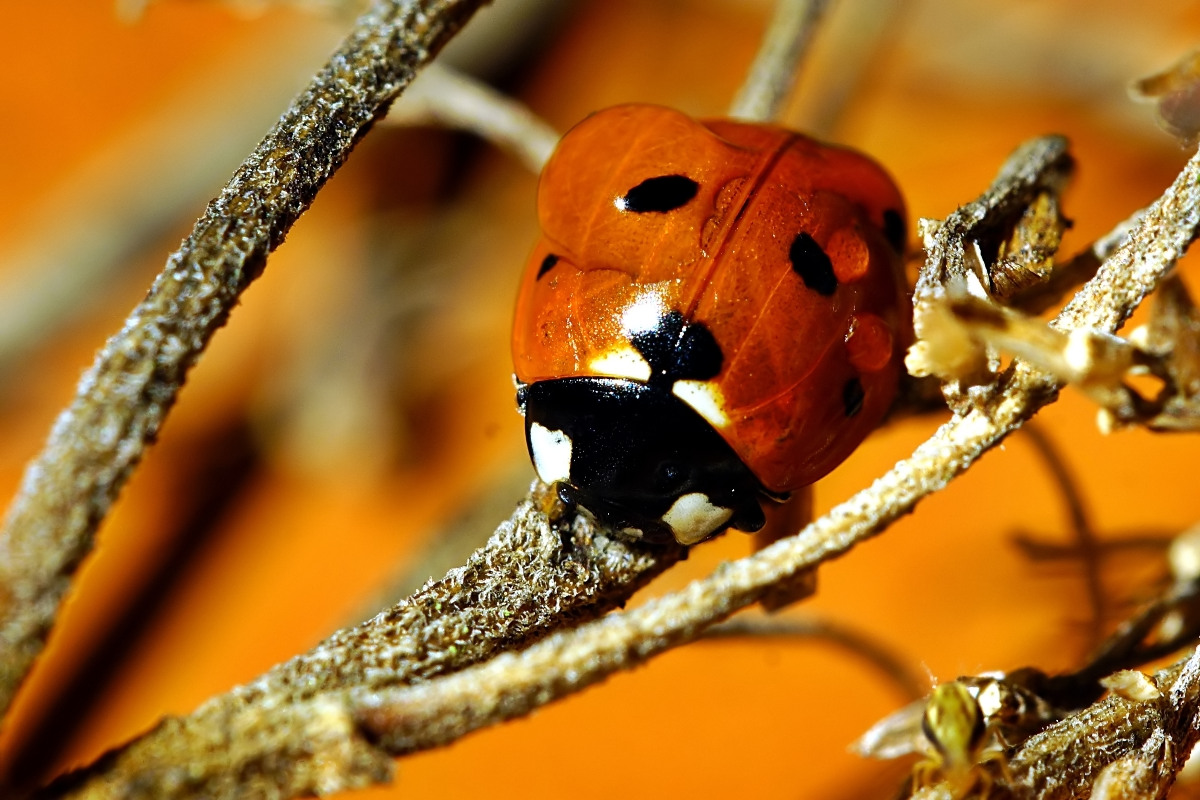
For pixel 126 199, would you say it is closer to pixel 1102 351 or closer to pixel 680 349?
pixel 680 349

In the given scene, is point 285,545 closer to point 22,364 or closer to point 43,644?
point 22,364

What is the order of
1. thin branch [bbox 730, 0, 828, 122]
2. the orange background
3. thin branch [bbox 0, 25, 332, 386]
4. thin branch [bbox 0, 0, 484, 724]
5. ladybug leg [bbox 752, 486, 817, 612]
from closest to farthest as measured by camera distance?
thin branch [bbox 0, 0, 484, 724], ladybug leg [bbox 752, 486, 817, 612], thin branch [bbox 730, 0, 828, 122], the orange background, thin branch [bbox 0, 25, 332, 386]

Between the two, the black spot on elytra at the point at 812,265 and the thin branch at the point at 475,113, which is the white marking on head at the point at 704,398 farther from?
the thin branch at the point at 475,113

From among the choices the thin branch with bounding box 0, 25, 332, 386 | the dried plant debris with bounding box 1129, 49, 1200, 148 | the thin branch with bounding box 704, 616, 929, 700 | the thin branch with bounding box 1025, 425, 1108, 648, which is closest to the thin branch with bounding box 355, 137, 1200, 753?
the dried plant debris with bounding box 1129, 49, 1200, 148

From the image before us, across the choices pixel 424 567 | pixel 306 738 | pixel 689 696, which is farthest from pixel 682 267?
pixel 689 696

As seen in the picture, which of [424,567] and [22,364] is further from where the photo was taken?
[22,364]

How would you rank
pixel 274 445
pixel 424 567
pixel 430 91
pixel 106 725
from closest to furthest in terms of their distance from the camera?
1. pixel 430 91
2. pixel 424 567
3. pixel 106 725
4. pixel 274 445

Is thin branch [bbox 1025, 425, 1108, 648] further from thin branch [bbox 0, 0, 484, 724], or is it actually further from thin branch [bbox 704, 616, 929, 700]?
thin branch [bbox 0, 0, 484, 724]
